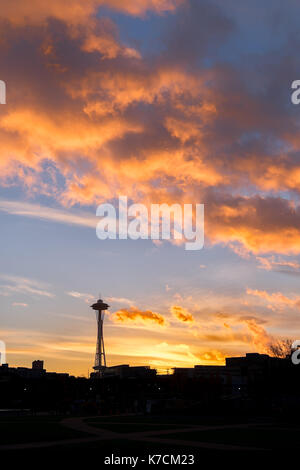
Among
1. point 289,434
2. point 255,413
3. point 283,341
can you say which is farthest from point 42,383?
point 289,434

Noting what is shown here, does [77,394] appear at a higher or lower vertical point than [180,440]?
lower

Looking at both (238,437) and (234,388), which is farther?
(234,388)

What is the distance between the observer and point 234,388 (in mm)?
178750

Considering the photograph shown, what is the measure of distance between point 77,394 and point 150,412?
350 ft

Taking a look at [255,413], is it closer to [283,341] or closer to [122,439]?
[122,439]

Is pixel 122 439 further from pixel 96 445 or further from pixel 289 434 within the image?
pixel 289 434

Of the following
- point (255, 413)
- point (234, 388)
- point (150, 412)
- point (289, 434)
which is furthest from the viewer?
point (234, 388)

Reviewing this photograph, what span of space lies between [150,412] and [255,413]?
20.3 meters
